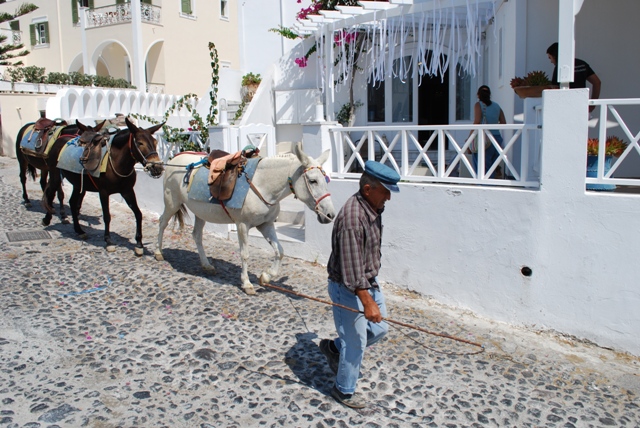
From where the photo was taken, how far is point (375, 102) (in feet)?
41.6

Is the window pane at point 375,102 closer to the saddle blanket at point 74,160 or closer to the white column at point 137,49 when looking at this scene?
the saddle blanket at point 74,160

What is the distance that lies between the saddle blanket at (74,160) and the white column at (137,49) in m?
16.7

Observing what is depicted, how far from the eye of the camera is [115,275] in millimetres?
7445

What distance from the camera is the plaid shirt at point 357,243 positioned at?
13.0 feet

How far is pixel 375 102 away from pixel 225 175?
21.8ft

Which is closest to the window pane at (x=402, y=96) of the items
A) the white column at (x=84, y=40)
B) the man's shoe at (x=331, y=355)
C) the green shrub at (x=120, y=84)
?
the man's shoe at (x=331, y=355)

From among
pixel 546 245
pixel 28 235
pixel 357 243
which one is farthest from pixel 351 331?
pixel 28 235

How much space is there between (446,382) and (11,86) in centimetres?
1950

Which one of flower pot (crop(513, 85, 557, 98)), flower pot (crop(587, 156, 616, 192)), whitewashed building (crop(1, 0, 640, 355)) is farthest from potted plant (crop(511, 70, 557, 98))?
flower pot (crop(587, 156, 616, 192))

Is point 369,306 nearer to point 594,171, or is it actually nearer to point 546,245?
point 546,245

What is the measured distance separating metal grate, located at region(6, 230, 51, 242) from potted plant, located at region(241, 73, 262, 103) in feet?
24.9

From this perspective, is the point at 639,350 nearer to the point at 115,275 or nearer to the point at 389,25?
the point at 115,275

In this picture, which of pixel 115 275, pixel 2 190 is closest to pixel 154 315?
pixel 115 275

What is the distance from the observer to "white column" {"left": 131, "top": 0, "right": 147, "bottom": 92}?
24.8 metres
